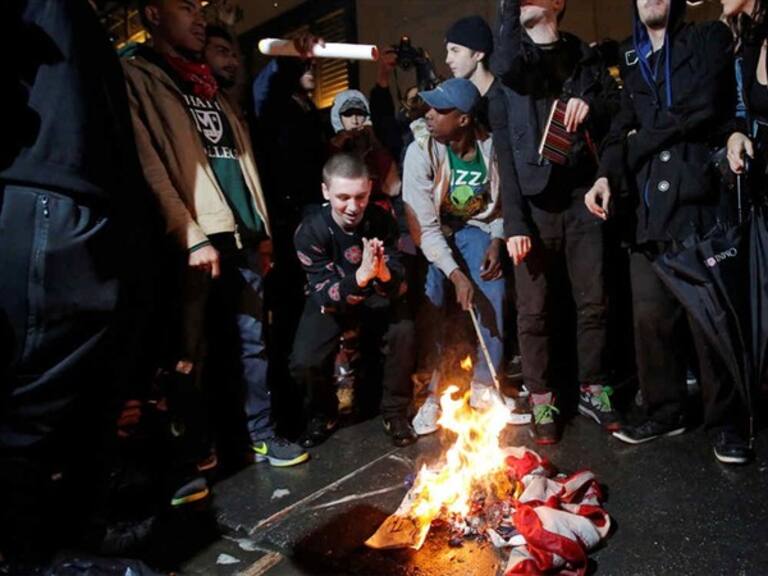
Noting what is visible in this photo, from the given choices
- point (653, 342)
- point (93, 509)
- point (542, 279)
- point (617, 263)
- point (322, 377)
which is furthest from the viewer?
point (617, 263)

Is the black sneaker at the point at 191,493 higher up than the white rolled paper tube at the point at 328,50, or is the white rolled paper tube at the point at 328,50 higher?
the white rolled paper tube at the point at 328,50

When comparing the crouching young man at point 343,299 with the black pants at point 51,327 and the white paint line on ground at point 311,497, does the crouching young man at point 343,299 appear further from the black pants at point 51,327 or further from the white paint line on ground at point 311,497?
the black pants at point 51,327

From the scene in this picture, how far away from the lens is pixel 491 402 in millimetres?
4555

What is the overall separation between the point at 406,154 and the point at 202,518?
294cm

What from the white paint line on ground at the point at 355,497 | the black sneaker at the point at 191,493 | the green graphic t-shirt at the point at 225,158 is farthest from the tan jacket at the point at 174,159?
the white paint line on ground at the point at 355,497

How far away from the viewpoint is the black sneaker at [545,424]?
4.00m

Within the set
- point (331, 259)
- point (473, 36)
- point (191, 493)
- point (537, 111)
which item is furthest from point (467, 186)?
point (191, 493)

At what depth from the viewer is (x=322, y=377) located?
443cm

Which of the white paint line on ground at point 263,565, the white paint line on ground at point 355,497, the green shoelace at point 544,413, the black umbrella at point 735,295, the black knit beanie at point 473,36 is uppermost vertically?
the black knit beanie at point 473,36

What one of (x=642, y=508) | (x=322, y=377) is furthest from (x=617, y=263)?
(x=322, y=377)

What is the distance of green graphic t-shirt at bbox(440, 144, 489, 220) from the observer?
4551 mm

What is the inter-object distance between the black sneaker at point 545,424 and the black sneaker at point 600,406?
324 mm

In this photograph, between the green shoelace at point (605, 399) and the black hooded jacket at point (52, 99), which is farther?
the green shoelace at point (605, 399)

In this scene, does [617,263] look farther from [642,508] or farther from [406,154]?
[642,508]
